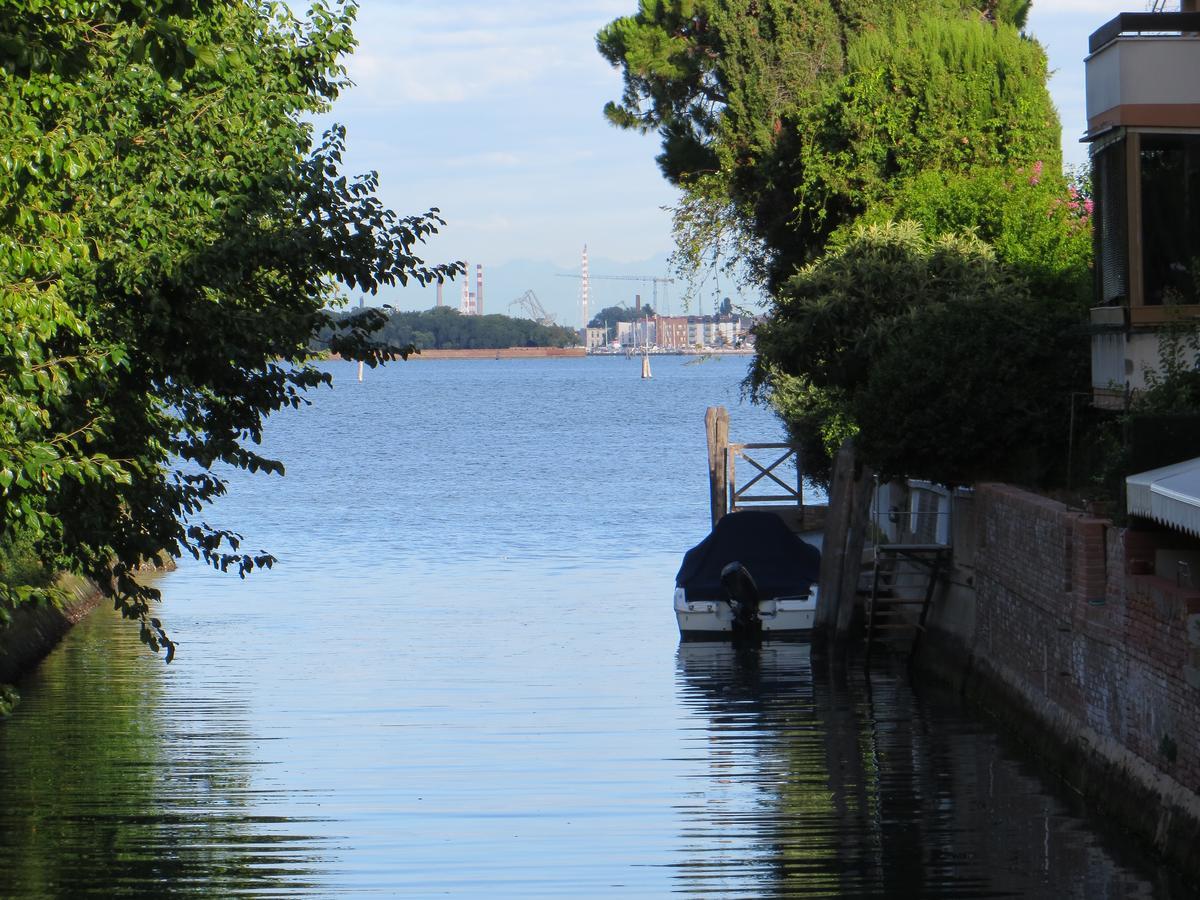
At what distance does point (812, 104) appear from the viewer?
Answer: 1303 inches

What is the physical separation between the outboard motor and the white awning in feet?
43.5

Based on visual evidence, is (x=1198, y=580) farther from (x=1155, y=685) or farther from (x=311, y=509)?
(x=311, y=509)

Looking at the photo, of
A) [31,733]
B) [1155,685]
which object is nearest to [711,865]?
[1155,685]

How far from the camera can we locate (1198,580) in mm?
12133

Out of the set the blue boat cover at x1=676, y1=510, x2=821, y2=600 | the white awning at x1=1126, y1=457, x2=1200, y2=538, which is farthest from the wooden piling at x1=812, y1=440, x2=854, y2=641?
the white awning at x1=1126, y1=457, x2=1200, y2=538

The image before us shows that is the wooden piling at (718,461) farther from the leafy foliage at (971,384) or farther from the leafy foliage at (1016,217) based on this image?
the leafy foliage at (971,384)

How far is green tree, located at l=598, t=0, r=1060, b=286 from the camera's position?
3117 centimetres

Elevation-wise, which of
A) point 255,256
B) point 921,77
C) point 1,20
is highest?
point 921,77

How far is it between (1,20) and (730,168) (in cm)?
2724

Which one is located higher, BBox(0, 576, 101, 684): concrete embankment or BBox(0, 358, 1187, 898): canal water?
BBox(0, 576, 101, 684): concrete embankment

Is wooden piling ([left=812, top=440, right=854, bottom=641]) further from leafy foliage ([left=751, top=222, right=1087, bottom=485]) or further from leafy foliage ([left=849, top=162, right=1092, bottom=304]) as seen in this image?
leafy foliage ([left=849, top=162, right=1092, bottom=304])

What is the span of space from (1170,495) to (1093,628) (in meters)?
3.86

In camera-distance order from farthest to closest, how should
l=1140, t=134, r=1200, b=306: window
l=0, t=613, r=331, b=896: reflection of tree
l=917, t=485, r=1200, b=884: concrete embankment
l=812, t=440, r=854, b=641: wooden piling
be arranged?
l=812, t=440, r=854, b=641: wooden piling
l=1140, t=134, r=1200, b=306: window
l=0, t=613, r=331, b=896: reflection of tree
l=917, t=485, r=1200, b=884: concrete embankment

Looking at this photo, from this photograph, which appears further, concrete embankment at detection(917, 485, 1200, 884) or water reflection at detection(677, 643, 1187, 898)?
water reflection at detection(677, 643, 1187, 898)
